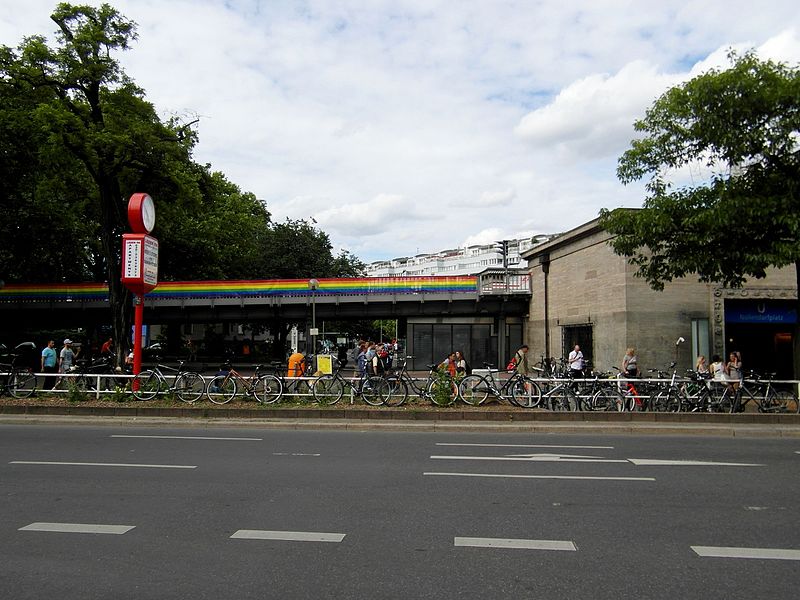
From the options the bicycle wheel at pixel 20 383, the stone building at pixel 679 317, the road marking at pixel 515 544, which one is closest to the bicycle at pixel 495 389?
the stone building at pixel 679 317

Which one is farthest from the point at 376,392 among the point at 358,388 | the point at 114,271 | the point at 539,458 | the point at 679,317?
the point at 114,271

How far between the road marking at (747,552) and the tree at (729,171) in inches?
419

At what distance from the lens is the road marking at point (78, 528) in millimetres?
6023

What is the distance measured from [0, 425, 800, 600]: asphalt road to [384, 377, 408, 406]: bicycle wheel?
17.3 feet

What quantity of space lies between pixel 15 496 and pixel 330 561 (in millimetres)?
4215

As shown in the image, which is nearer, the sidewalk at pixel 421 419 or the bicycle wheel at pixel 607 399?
the sidewalk at pixel 421 419

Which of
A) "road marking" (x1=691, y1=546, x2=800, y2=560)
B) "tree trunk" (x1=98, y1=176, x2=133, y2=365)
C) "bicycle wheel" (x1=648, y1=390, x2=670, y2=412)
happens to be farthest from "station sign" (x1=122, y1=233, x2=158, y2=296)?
"road marking" (x1=691, y1=546, x2=800, y2=560)

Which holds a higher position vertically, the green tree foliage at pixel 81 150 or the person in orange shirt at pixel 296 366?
the green tree foliage at pixel 81 150

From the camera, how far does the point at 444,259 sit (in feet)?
537

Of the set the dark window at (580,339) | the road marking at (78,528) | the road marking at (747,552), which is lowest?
Result: the road marking at (78,528)

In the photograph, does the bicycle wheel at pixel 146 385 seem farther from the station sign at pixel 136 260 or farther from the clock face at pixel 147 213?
the clock face at pixel 147 213

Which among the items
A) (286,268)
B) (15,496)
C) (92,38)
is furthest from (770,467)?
(286,268)

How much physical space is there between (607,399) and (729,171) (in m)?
6.12

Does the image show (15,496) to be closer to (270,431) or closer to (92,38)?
(270,431)
